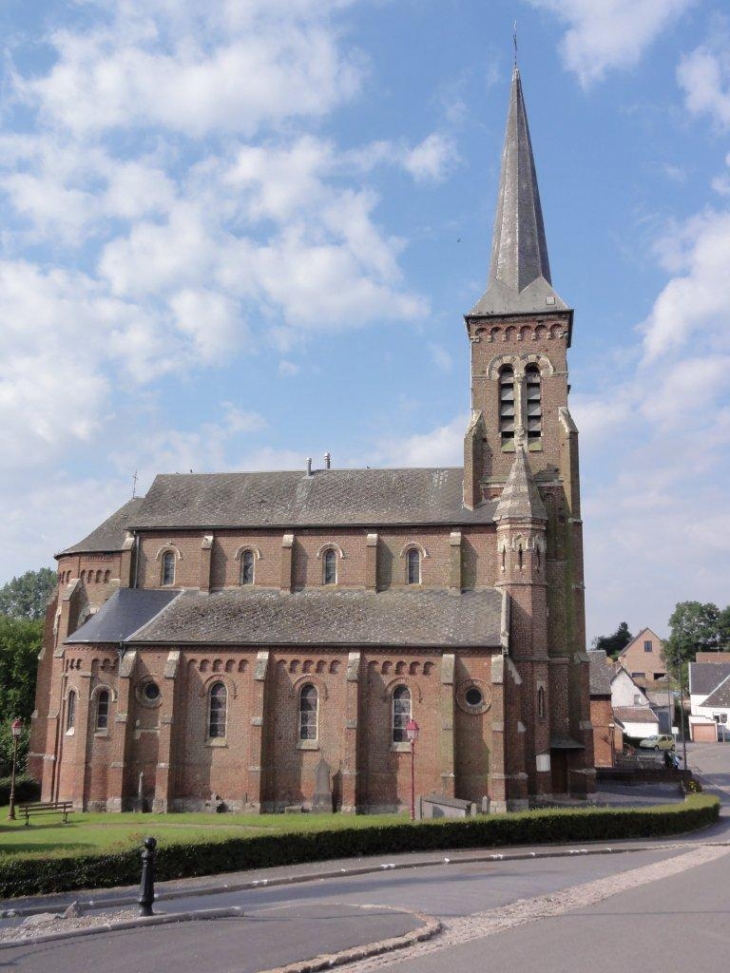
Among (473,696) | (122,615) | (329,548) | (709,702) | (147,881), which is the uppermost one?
(329,548)

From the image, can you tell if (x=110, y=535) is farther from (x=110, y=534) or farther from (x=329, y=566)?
(x=329, y=566)

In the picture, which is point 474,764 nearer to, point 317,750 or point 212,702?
point 317,750

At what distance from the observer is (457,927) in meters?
13.5

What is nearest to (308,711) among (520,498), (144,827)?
(144,827)

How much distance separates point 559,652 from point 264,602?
1350cm

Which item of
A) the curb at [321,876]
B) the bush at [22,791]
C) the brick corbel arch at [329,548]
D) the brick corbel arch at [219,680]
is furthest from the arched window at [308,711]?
the bush at [22,791]

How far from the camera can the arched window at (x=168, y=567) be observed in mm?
40688

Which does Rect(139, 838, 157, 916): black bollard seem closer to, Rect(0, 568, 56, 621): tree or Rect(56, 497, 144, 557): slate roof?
Rect(56, 497, 144, 557): slate roof

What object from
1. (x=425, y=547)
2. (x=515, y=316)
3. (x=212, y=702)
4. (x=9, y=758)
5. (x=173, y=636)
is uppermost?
(x=515, y=316)

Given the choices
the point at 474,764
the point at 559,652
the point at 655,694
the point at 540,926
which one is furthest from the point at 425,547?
the point at 655,694

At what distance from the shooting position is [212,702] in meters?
35.8

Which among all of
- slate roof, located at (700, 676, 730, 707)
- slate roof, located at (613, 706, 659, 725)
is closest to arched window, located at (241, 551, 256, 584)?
slate roof, located at (613, 706, 659, 725)

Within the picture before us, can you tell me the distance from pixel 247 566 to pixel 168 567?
3941mm

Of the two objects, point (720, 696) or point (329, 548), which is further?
point (720, 696)
